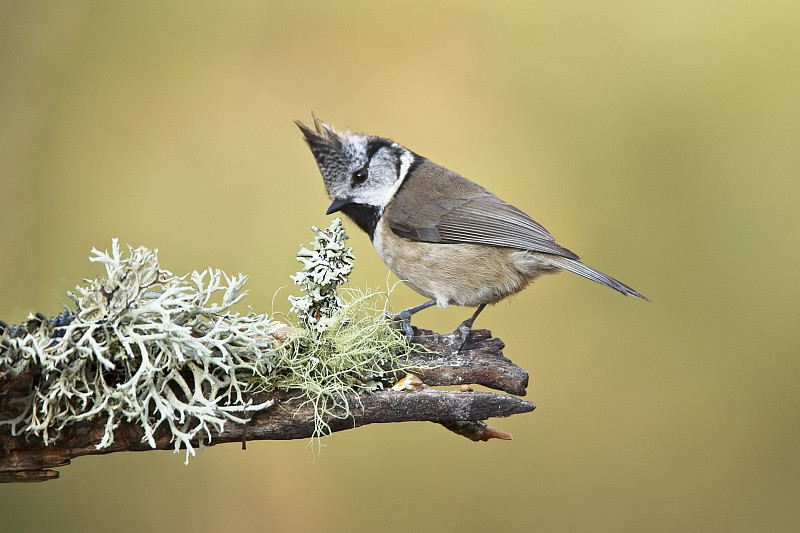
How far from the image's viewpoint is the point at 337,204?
2373mm

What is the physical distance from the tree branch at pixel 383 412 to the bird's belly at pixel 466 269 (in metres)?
0.16

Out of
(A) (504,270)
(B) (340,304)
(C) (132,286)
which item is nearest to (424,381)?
(B) (340,304)

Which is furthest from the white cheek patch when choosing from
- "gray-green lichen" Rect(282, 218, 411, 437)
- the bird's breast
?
"gray-green lichen" Rect(282, 218, 411, 437)

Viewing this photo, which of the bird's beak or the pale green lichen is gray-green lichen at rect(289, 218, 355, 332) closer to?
the pale green lichen

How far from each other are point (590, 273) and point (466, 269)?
15.4 inches

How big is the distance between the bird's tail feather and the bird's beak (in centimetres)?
68

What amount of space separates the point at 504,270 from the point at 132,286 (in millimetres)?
1177

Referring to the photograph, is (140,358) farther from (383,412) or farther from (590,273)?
(590,273)

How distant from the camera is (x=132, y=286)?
174 cm

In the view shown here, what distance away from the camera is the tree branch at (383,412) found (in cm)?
173

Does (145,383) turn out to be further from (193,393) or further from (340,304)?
(340,304)

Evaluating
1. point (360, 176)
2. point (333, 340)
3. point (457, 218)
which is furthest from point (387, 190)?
point (333, 340)

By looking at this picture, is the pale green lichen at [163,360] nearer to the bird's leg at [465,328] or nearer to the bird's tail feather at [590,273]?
the bird's leg at [465,328]

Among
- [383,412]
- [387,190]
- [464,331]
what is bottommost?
[383,412]
